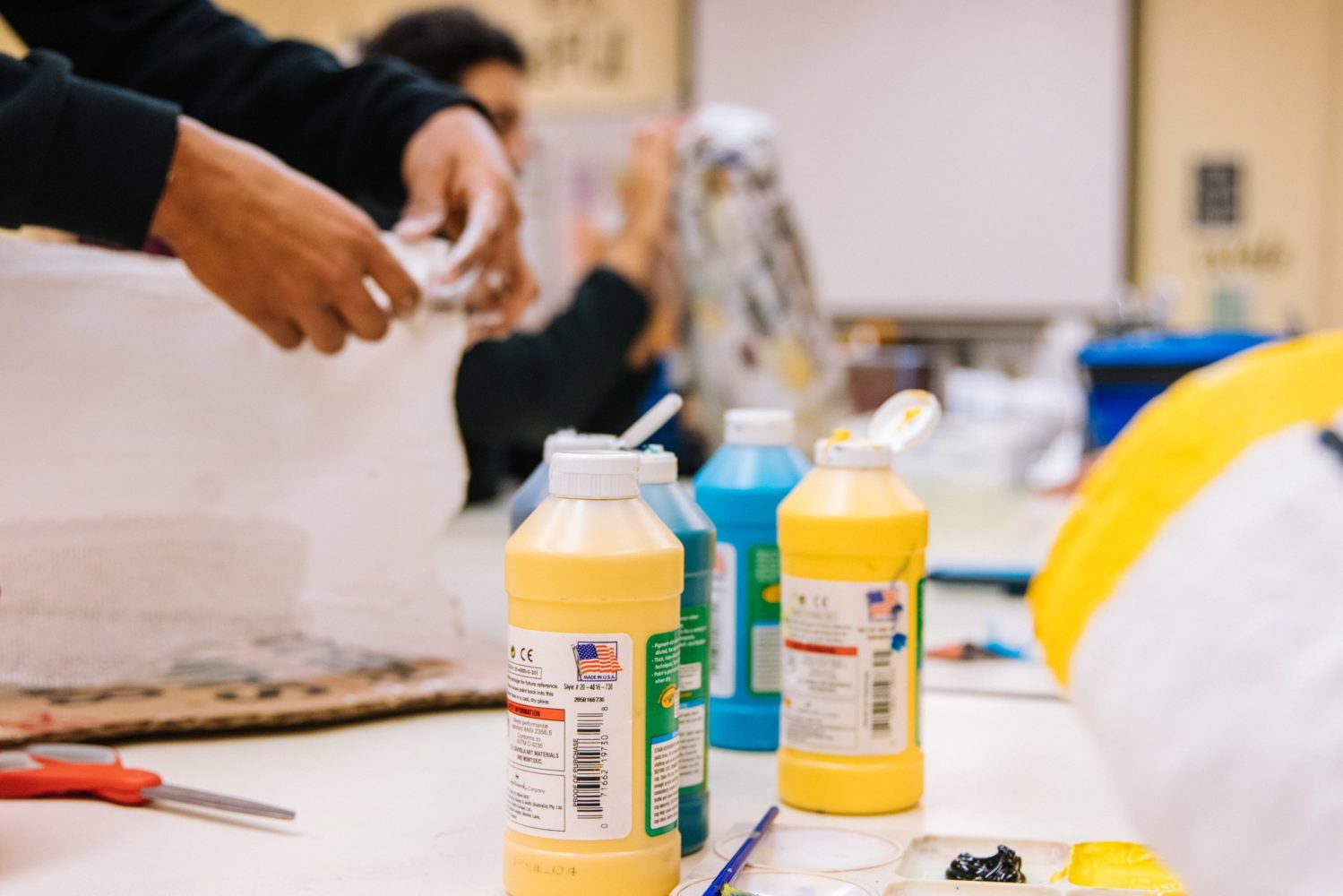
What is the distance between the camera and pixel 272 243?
2.68ft

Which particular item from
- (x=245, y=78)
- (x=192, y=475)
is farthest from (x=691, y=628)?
(x=245, y=78)

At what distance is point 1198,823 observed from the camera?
36 centimetres

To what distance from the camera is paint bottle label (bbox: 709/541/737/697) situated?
0.80 metres

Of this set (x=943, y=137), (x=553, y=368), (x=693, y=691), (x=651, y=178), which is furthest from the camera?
(x=943, y=137)

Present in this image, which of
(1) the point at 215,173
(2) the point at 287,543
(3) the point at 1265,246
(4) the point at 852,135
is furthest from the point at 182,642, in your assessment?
(3) the point at 1265,246

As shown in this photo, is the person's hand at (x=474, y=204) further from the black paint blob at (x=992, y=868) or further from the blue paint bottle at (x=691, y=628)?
the black paint blob at (x=992, y=868)

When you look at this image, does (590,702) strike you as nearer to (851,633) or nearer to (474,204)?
(851,633)

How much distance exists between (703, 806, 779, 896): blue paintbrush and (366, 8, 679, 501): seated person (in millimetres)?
1158

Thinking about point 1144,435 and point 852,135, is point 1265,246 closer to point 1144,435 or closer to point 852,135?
point 852,135

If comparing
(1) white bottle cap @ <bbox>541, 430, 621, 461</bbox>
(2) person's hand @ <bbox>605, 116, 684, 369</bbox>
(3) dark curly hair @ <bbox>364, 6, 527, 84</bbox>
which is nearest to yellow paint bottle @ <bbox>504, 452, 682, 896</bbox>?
(1) white bottle cap @ <bbox>541, 430, 621, 461</bbox>

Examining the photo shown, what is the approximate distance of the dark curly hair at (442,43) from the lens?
2.00 m

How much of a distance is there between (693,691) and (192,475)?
469 millimetres

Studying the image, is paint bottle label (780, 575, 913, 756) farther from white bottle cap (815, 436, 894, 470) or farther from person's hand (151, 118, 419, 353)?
person's hand (151, 118, 419, 353)

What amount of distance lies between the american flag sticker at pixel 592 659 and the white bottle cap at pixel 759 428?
31 centimetres
